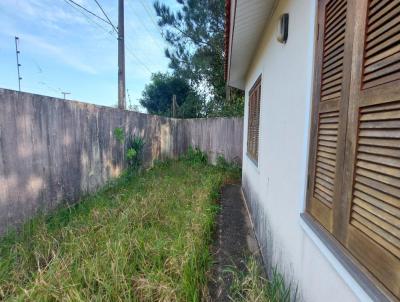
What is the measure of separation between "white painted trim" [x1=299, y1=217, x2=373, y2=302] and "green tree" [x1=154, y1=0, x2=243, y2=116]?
8.41m

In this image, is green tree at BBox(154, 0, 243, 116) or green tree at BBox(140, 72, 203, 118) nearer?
green tree at BBox(154, 0, 243, 116)

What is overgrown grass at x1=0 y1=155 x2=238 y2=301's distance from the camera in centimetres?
180

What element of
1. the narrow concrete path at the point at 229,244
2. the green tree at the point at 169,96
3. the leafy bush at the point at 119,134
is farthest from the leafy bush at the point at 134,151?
the green tree at the point at 169,96

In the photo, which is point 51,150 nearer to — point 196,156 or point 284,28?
point 284,28

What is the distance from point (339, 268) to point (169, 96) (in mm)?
15368

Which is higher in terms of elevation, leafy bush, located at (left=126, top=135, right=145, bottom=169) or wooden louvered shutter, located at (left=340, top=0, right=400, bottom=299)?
wooden louvered shutter, located at (left=340, top=0, right=400, bottom=299)

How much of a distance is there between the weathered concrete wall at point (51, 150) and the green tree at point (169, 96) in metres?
8.15

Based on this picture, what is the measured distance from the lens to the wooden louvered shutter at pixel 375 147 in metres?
0.83

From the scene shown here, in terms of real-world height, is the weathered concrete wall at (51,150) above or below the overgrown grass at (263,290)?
above

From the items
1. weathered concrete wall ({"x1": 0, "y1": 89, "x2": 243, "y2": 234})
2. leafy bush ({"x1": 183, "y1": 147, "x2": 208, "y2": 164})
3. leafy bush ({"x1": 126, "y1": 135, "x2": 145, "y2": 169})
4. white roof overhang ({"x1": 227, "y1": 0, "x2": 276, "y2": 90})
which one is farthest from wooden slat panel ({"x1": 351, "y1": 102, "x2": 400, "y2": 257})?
leafy bush ({"x1": 183, "y1": 147, "x2": 208, "y2": 164})

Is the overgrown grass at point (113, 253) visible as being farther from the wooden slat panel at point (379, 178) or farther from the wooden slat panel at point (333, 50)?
the wooden slat panel at point (333, 50)

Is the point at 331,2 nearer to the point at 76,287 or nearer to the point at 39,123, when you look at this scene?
the point at 76,287

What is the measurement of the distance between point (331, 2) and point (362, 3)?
38 cm

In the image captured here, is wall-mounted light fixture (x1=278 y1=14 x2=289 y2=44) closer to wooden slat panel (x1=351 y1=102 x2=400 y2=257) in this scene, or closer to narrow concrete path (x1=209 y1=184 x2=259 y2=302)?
wooden slat panel (x1=351 y1=102 x2=400 y2=257)
